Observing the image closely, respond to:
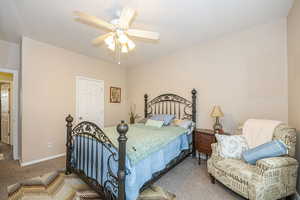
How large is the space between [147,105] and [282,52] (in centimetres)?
338

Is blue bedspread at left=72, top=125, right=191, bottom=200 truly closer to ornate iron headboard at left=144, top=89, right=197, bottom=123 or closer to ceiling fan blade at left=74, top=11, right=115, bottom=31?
Answer: ornate iron headboard at left=144, top=89, right=197, bottom=123

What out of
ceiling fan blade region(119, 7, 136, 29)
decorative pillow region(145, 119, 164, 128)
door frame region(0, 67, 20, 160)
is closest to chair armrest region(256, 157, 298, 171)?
decorative pillow region(145, 119, 164, 128)

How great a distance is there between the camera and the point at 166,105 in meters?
4.14

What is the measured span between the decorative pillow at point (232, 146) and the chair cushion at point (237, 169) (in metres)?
0.11

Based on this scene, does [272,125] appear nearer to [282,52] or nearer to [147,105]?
[282,52]

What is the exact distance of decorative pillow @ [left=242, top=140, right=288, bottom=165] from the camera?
5.67 feet

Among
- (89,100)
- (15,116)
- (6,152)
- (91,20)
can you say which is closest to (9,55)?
(15,116)

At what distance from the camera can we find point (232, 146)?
2.22m

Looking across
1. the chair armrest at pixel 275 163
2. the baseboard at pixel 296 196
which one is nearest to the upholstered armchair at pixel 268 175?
the chair armrest at pixel 275 163

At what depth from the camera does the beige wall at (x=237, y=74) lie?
8.07 ft

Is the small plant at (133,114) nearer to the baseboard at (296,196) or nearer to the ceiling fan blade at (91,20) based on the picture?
the ceiling fan blade at (91,20)

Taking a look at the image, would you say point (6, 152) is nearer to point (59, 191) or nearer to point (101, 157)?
point (59, 191)

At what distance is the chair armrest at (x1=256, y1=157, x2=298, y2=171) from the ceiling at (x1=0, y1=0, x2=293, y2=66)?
7.08 ft

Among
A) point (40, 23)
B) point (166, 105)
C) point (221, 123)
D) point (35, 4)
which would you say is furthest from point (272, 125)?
point (40, 23)
